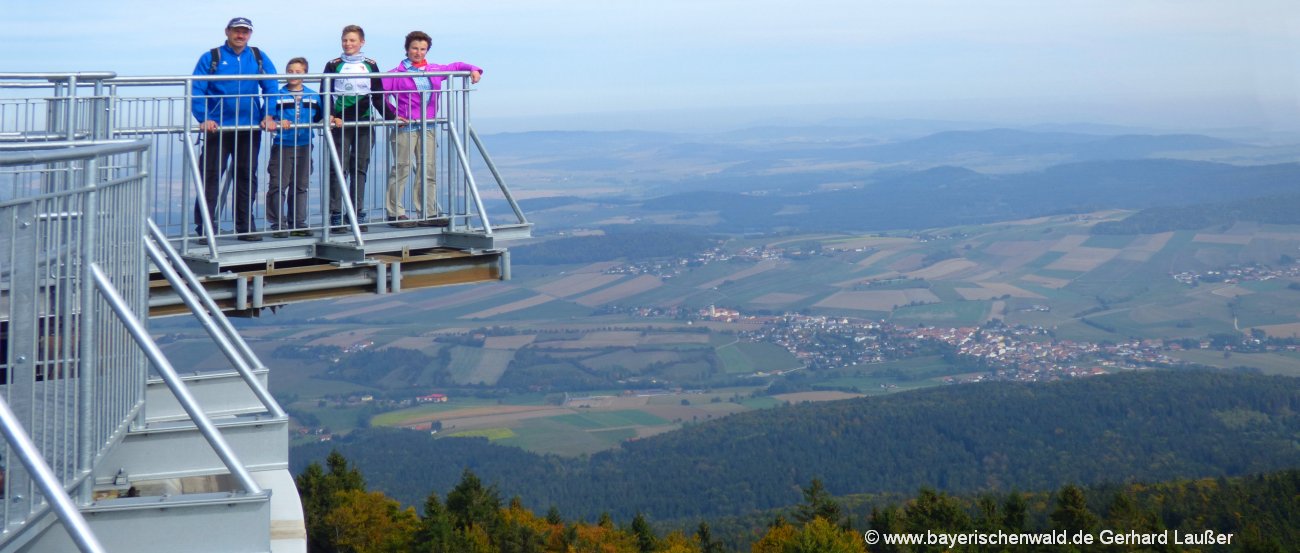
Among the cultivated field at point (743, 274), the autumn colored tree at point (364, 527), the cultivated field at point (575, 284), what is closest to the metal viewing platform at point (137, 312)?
the autumn colored tree at point (364, 527)

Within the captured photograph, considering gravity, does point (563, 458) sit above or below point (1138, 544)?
below

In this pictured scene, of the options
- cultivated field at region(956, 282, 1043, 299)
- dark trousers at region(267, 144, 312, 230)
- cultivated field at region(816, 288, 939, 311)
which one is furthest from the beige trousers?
cultivated field at region(956, 282, 1043, 299)

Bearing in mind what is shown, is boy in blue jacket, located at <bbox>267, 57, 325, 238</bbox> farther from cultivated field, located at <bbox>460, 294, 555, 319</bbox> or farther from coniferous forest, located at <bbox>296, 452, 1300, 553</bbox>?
cultivated field, located at <bbox>460, 294, 555, 319</bbox>

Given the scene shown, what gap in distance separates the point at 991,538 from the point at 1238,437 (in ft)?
212

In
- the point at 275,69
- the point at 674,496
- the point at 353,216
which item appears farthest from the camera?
the point at 674,496

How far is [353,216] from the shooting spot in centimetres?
1002

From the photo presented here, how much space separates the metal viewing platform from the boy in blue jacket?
102mm

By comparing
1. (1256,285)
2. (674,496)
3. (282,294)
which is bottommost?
(674,496)

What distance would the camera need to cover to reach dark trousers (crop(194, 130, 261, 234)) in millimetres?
10273

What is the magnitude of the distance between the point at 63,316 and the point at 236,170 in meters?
5.84

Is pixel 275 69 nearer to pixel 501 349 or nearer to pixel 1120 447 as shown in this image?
pixel 1120 447

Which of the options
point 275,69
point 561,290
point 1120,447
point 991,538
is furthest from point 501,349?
point 275,69

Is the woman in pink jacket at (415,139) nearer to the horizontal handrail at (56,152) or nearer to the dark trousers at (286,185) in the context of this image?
the dark trousers at (286,185)

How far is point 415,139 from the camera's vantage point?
37.1 feet
